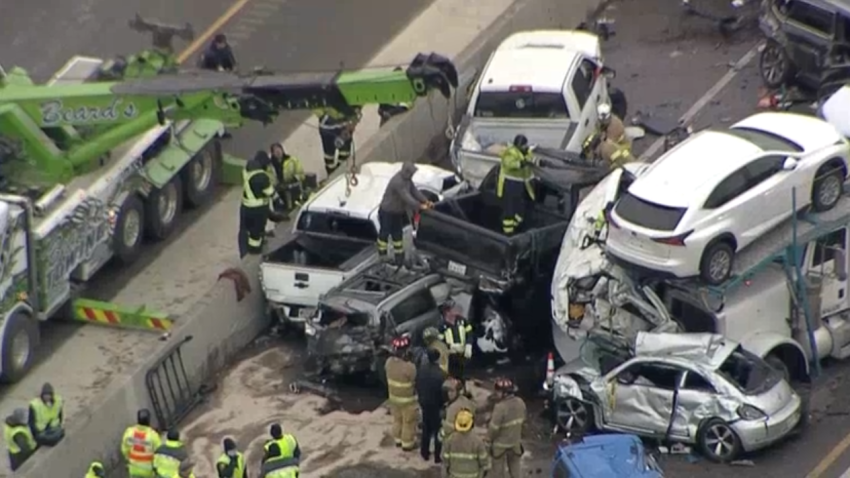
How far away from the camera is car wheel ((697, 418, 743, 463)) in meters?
29.7

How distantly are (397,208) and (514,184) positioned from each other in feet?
4.76

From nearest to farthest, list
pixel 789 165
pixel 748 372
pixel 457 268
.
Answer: pixel 748 372
pixel 789 165
pixel 457 268

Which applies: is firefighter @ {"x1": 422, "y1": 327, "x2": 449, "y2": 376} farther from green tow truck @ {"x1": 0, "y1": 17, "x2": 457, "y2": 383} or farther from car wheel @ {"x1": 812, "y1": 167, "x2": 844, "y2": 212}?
car wheel @ {"x1": 812, "y1": 167, "x2": 844, "y2": 212}

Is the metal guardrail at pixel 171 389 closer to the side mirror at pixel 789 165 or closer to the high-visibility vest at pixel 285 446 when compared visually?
the high-visibility vest at pixel 285 446

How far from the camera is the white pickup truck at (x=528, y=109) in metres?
35.6

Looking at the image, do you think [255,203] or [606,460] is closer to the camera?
[606,460]

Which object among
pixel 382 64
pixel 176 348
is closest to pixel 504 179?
pixel 176 348

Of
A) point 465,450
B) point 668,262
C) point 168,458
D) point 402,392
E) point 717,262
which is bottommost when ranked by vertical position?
point 402,392

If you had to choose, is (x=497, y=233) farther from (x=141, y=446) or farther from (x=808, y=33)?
(x=808, y=33)

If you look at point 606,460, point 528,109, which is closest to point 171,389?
point 606,460

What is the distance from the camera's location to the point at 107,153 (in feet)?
112

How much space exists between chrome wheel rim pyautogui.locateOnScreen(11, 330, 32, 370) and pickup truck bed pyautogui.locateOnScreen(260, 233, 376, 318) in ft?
9.66

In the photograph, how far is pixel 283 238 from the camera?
33906 millimetres

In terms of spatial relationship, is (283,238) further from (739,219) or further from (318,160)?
(739,219)
